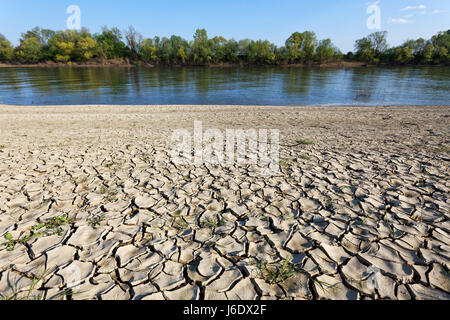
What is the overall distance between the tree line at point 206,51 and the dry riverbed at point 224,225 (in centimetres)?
7596

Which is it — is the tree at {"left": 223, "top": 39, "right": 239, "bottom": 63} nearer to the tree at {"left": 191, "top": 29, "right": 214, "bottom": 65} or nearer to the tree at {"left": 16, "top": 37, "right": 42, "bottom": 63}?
the tree at {"left": 191, "top": 29, "right": 214, "bottom": 65}

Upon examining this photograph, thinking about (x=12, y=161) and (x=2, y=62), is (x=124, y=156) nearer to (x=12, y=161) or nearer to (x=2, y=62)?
(x=12, y=161)

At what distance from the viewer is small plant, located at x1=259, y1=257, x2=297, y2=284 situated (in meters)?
2.23

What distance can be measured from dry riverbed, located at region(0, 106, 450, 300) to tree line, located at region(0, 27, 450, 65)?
249 feet

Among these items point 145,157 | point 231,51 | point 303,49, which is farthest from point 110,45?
point 145,157

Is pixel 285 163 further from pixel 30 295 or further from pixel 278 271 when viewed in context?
pixel 30 295

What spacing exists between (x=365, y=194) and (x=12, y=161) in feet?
23.8

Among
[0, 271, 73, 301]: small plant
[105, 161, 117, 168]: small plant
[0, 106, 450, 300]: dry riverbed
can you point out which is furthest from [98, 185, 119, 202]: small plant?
[0, 271, 73, 301]: small plant

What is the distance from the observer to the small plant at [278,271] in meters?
2.23

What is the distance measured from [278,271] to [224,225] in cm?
95

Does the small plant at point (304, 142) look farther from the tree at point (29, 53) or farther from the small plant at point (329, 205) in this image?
the tree at point (29, 53)
